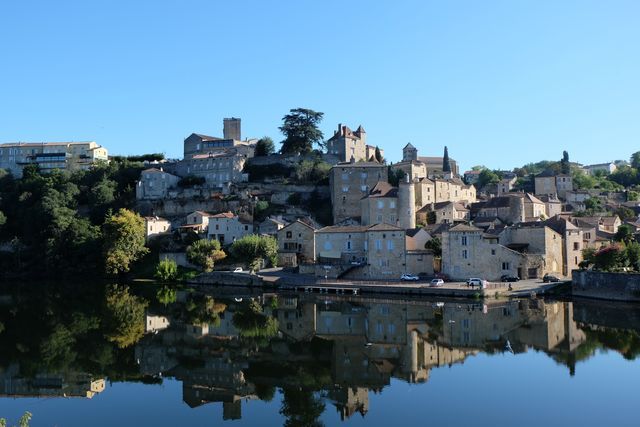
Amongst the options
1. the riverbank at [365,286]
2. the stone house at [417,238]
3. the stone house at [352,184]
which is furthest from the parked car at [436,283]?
the stone house at [352,184]

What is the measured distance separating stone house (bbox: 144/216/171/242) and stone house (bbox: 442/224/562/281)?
33.2m

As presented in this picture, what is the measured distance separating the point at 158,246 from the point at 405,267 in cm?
2833

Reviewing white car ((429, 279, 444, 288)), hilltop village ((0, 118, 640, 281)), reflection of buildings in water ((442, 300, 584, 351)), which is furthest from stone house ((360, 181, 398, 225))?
reflection of buildings in water ((442, 300, 584, 351))

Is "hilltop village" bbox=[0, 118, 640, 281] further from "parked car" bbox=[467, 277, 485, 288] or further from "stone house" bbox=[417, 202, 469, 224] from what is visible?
"parked car" bbox=[467, 277, 485, 288]

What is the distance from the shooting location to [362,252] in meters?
53.2

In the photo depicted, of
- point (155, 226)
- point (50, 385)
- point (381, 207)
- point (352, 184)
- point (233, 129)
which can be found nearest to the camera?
point (50, 385)

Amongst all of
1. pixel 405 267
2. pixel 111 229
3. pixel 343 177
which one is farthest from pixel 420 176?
pixel 111 229

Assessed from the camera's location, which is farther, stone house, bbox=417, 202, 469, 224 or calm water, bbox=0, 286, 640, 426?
stone house, bbox=417, 202, 469, 224

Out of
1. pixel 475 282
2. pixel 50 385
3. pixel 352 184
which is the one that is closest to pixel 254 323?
pixel 50 385

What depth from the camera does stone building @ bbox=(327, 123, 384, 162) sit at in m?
72.6

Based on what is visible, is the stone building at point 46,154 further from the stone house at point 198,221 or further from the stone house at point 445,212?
the stone house at point 445,212

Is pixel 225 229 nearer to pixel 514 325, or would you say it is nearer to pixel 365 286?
pixel 365 286

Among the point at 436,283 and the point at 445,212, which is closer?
the point at 436,283

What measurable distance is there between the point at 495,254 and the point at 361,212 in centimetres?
1889
